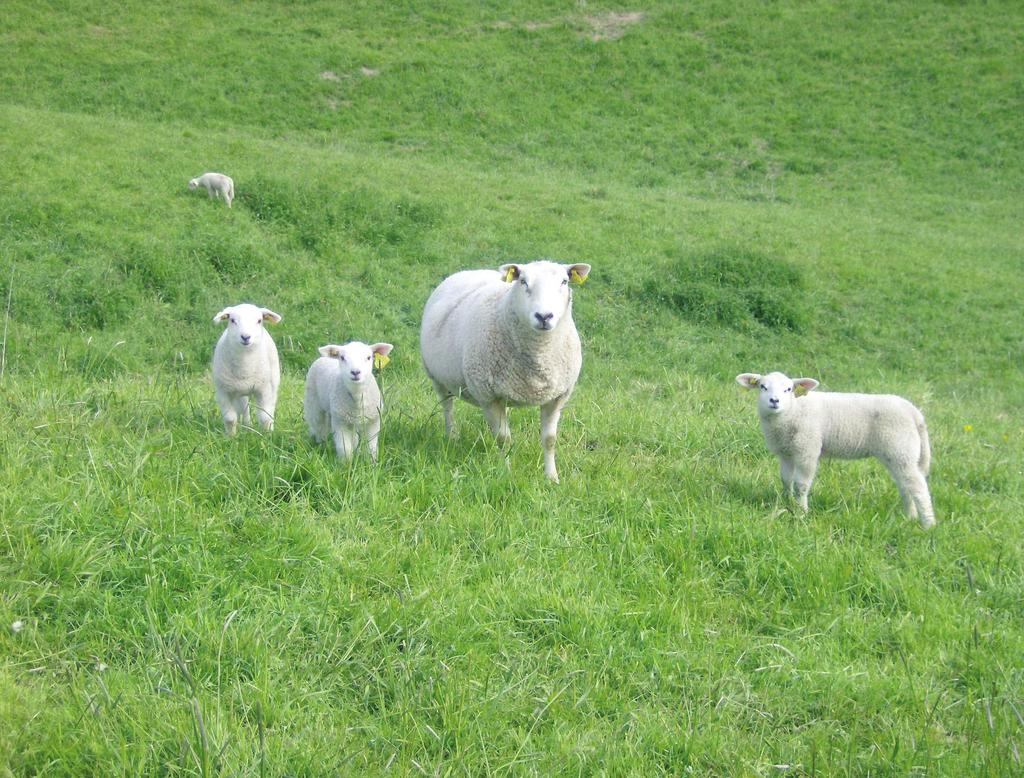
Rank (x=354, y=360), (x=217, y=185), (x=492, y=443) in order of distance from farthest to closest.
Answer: (x=217, y=185), (x=492, y=443), (x=354, y=360)

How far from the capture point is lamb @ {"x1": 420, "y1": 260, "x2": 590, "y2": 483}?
17.3 feet

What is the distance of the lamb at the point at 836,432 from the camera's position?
513cm

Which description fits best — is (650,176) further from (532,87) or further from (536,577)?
(536,577)

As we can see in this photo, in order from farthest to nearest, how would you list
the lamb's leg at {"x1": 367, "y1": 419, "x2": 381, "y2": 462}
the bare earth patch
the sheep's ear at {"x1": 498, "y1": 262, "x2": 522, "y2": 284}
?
the bare earth patch
the sheep's ear at {"x1": 498, "y1": 262, "x2": 522, "y2": 284}
the lamb's leg at {"x1": 367, "y1": 419, "x2": 381, "y2": 462}

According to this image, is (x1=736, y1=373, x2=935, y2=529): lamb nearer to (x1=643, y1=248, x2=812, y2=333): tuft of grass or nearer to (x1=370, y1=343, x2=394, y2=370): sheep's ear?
(x1=370, y1=343, x2=394, y2=370): sheep's ear

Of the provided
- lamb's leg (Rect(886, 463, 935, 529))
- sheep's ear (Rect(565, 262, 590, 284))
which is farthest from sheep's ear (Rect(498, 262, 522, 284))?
lamb's leg (Rect(886, 463, 935, 529))

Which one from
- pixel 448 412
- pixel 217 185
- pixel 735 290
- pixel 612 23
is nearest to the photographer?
pixel 448 412

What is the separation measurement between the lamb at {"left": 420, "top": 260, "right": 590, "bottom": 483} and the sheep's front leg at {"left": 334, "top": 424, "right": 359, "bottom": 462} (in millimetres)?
832

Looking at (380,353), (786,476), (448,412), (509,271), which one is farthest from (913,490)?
(380,353)

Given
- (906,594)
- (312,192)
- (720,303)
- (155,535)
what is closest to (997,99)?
(720,303)

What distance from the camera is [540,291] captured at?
5.14 m

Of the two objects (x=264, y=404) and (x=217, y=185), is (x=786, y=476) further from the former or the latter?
(x=217, y=185)

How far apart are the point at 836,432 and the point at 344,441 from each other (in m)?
2.76

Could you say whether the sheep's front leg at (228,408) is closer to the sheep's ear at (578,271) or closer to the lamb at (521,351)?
the lamb at (521,351)
